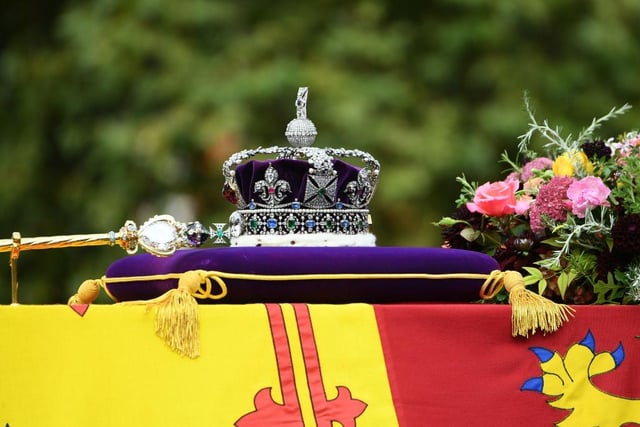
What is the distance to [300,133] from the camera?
2.54 meters

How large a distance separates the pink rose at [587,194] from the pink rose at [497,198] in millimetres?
189

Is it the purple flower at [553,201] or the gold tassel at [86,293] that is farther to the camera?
the purple flower at [553,201]

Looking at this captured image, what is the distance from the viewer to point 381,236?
21.8ft

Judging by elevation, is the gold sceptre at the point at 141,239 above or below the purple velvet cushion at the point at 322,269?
above

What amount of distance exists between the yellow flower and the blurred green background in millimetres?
3606

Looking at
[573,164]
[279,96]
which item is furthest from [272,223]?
[279,96]

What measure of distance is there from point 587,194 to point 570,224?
71 millimetres

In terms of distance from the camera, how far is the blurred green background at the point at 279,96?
6539 mm

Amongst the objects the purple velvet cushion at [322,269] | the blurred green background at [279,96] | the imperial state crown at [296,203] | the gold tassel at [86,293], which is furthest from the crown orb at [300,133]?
the blurred green background at [279,96]

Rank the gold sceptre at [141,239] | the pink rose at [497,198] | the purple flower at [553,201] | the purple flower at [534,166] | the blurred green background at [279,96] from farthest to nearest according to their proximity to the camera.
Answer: the blurred green background at [279,96]
the purple flower at [534,166]
the pink rose at [497,198]
the purple flower at [553,201]
the gold sceptre at [141,239]

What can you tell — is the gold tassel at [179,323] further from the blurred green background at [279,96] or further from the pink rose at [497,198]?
the blurred green background at [279,96]

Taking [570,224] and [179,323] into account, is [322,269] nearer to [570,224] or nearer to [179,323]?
[179,323]

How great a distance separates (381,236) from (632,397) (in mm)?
4292

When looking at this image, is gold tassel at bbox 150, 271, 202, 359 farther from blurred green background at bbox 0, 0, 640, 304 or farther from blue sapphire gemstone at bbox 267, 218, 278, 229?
blurred green background at bbox 0, 0, 640, 304
